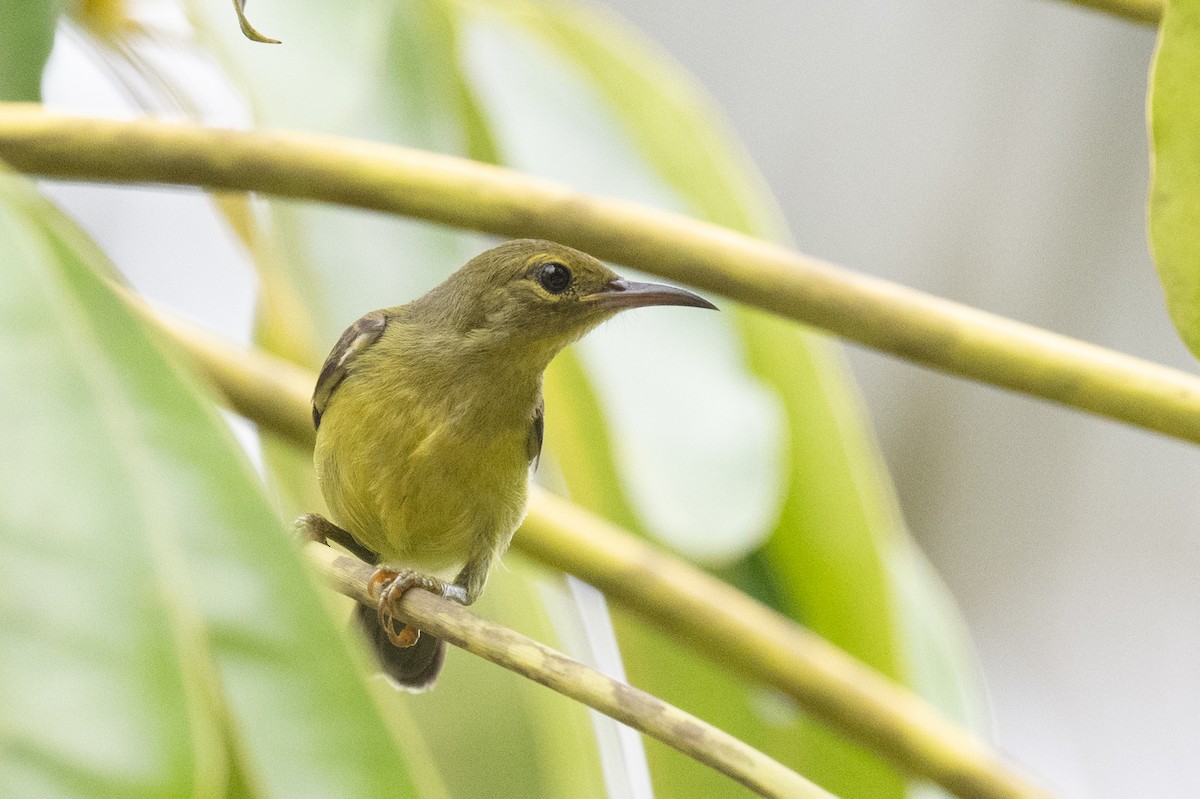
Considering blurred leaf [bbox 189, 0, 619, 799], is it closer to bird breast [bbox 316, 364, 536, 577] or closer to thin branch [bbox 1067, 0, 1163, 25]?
bird breast [bbox 316, 364, 536, 577]

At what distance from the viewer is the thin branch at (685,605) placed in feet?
4.75

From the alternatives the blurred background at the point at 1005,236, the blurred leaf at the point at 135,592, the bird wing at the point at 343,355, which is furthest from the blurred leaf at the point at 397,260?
the blurred background at the point at 1005,236

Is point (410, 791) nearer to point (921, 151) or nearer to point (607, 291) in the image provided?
point (607, 291)

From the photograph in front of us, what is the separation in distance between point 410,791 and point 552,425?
1.14 meters

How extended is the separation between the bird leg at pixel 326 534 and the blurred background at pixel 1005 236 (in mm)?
3838

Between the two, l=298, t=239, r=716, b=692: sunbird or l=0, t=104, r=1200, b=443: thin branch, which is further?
l=298, t=239, r=716, b=692: sunbird

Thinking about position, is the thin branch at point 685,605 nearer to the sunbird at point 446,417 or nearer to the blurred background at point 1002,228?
the sunbird at point 446,417

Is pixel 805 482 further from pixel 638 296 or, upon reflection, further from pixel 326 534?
pixel 326 534

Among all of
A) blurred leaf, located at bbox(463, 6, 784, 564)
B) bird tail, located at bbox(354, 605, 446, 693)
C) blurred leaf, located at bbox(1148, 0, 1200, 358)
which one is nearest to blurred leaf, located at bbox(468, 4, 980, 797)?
blurred leaf, located at bbox(463, 6, 784, 564)

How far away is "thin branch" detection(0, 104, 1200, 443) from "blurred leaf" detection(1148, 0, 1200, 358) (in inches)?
8.4

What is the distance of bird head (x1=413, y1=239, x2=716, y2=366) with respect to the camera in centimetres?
156

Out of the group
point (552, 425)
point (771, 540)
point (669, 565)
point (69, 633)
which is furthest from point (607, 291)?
point (69, 633)

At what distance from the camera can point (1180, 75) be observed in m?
1.01

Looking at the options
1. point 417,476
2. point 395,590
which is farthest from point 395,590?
point 417,476
